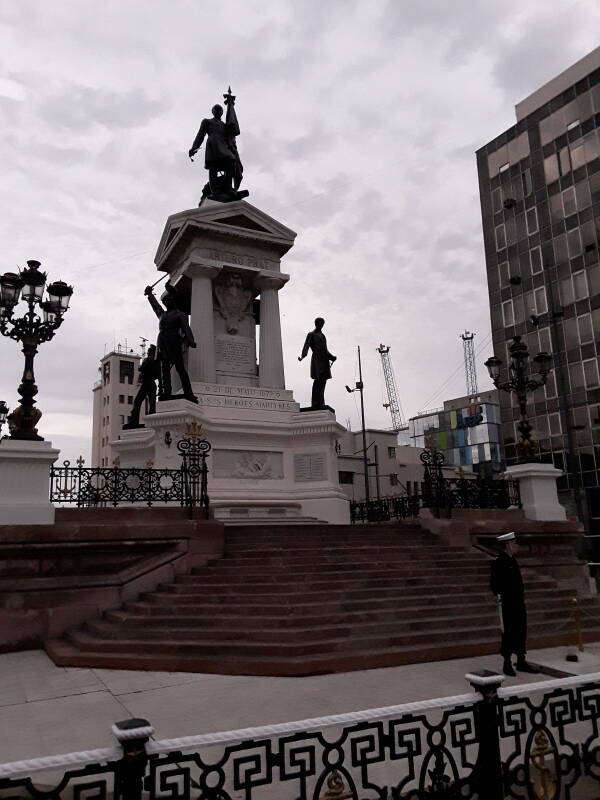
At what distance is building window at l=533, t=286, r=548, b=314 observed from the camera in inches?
1829

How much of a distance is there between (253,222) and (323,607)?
47.2 ft

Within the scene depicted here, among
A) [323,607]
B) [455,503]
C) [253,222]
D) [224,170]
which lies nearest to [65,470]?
[323,607]

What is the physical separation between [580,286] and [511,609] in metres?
40.6

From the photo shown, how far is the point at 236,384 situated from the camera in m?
19.8

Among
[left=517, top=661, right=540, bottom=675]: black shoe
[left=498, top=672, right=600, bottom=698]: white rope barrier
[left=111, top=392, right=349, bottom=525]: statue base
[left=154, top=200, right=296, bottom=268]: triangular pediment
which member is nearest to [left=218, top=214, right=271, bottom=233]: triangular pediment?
[left=154, top=200, right=296, bottom=268]: triangular pediment

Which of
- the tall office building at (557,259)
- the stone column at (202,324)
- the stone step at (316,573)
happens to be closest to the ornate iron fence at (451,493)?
the stone step at (316,573)

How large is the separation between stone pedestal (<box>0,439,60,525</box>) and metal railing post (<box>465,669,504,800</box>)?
938 cm

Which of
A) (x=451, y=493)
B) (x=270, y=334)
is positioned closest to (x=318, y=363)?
(x=270, y=334)

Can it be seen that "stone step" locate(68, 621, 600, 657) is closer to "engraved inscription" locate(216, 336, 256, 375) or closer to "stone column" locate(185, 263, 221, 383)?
"stone column" locate(185, 263, 221, 383)

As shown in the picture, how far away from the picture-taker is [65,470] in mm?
12133

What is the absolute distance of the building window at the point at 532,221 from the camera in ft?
157

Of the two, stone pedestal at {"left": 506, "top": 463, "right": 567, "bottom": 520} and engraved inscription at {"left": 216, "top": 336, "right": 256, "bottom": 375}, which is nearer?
stone pedestal at {"left": 506, "top": 463, "right": 567, "bottom": 520}

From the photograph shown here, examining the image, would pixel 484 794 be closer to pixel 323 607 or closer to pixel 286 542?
pixel 323 607

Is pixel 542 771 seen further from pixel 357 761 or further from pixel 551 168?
pixel 551 168
